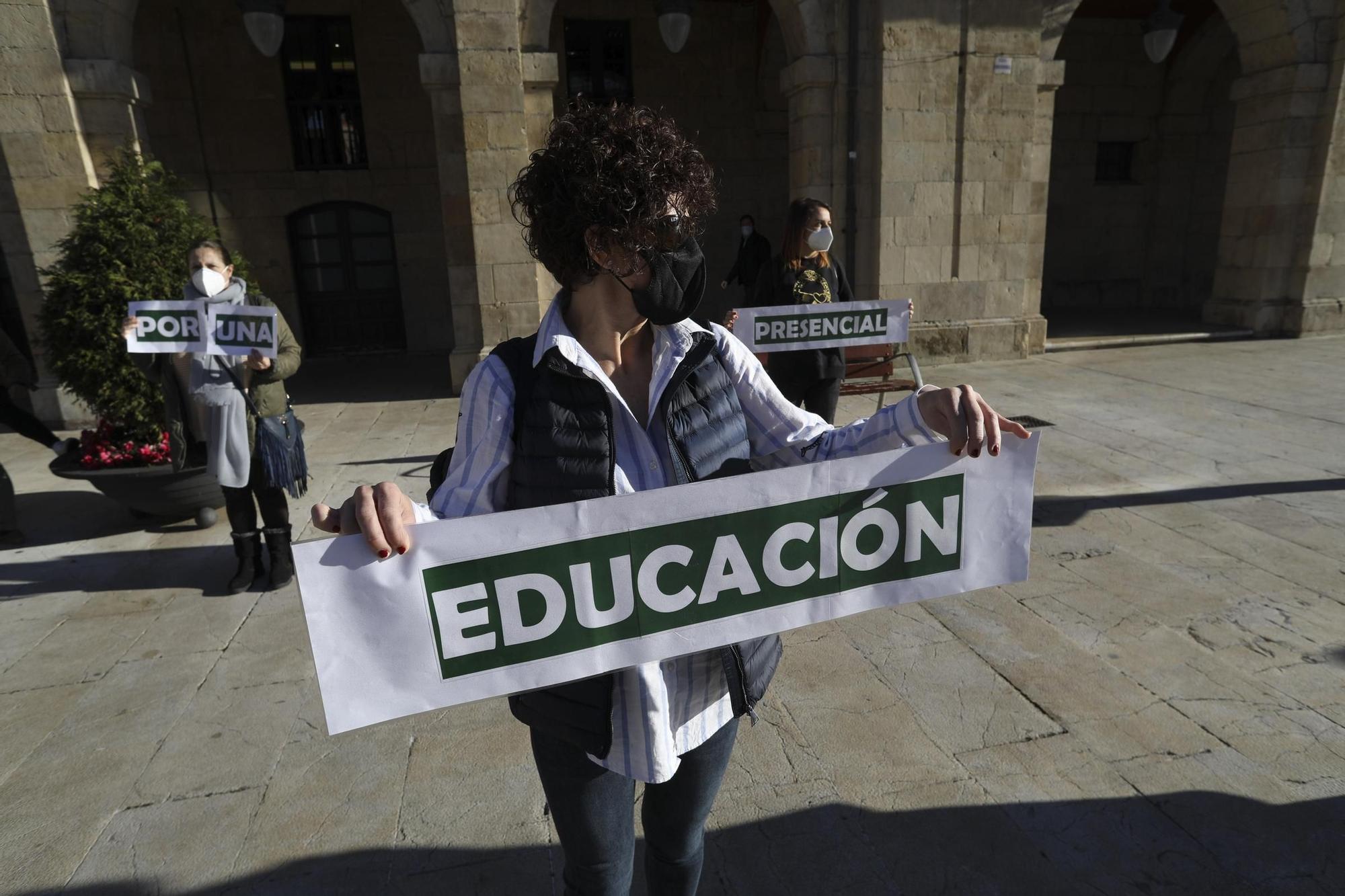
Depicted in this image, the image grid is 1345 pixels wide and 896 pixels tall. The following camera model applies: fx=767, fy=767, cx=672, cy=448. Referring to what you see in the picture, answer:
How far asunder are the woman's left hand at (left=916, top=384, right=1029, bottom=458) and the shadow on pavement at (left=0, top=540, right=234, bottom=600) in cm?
406

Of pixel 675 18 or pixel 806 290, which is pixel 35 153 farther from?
pixel 806 290

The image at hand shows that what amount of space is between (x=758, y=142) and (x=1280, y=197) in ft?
25.1

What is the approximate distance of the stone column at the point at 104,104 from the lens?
7.33 metres

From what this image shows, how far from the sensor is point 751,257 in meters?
11.2

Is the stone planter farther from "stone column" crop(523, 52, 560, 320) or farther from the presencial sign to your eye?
"stone column" crop(523, 52, 560, 320)

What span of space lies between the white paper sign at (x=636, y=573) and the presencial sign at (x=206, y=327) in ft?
10.3

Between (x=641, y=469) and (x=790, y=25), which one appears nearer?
(x=641, y=469)

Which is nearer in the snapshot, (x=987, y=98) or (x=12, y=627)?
(x=12, y=627)

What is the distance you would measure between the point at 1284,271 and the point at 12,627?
14.5m

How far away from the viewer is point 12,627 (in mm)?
3889

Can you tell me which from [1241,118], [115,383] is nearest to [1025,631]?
[115,383]

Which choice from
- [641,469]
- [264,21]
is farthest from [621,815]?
[264,21]

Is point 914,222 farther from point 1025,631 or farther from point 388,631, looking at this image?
point 388,631

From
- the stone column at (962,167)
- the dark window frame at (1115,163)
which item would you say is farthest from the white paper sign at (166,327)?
the dark window frame at (1115,163)
